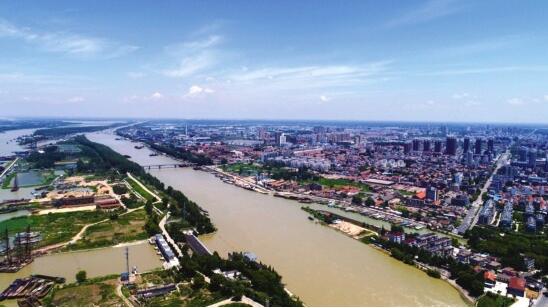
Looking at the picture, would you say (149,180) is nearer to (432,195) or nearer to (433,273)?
(432,195)

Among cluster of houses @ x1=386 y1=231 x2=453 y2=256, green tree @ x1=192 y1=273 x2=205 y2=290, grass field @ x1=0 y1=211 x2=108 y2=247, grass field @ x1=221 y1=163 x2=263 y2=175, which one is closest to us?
green tree @ x1=192 y1=273 x2=205 y2=290

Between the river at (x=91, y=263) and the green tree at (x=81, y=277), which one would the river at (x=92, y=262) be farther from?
the green tree at (x=81, y=277)

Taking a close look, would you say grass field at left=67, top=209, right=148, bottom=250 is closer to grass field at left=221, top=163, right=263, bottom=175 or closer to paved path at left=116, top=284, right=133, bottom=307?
paved path at left=116, top=284, right=133, bottom=307

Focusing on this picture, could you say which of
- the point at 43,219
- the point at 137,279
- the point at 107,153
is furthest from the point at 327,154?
the point at 137,279

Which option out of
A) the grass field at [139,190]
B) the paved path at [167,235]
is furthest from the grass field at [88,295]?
the grass field at [139,190]

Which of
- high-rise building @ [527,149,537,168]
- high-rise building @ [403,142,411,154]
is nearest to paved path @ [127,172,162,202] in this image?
high-rise building @ [403,142,411,154]
